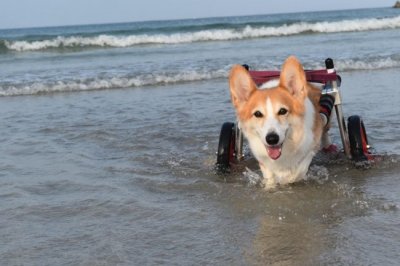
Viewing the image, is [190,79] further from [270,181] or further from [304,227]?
[304,227]

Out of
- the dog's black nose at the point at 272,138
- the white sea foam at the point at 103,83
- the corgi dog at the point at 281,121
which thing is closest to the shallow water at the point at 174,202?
the corgi dog at the point at 281,121

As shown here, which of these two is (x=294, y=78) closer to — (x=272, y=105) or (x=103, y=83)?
(x=272, y=105)

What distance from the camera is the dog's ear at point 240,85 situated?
129 inches

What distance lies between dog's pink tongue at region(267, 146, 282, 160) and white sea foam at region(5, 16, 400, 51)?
1653 cm

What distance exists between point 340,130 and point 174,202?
146 cm

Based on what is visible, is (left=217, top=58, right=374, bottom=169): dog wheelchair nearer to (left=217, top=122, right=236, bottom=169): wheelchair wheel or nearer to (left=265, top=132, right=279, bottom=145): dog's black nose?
(left=217, top=122, right=236, bottom=169): wheelchair wheel

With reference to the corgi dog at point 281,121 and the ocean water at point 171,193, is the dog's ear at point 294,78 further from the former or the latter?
the ocean water at point 171,193

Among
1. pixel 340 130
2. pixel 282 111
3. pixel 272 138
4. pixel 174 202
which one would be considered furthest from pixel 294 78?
pixel 174 202

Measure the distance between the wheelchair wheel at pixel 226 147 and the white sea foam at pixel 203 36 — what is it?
51.5 ft

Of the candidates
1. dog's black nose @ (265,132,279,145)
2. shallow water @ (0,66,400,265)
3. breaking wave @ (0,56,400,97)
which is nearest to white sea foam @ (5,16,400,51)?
breaking wave @ (0,56,400,97)

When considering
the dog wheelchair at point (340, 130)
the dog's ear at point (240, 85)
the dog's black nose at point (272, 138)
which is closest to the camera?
the dog's black nose at point (272, 138)

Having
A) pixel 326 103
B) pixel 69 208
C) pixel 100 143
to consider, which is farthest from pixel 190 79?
pixel 69 208

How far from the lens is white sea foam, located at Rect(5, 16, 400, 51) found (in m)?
19.1

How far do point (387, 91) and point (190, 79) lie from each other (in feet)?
10.8
